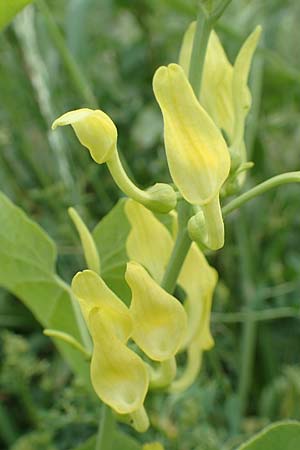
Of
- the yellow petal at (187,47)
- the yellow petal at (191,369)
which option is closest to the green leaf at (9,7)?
the yellow petal at (187,47)

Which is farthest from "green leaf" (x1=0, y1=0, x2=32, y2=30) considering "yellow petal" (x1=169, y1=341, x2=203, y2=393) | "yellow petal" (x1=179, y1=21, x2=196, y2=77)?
"yellow petal" (x1=169, y1=341, x2=203, y2=393)

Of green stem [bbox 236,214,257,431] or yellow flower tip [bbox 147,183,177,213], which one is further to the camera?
green stem [bbox 236,214,257,431]

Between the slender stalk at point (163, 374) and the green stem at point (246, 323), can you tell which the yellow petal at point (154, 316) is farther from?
the green stem at point (246, 323)

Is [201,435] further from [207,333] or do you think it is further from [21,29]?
[21,29]

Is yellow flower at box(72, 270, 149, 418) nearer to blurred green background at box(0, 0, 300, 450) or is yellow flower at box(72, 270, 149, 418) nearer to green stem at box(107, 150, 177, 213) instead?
green stem at box(107, 150, 177, 213)

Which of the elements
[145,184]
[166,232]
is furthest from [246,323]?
[166,232]

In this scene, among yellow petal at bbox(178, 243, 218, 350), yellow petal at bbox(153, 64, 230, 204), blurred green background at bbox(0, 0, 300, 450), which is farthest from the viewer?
blurred green background at bbox(0, 0, 300, 450)
